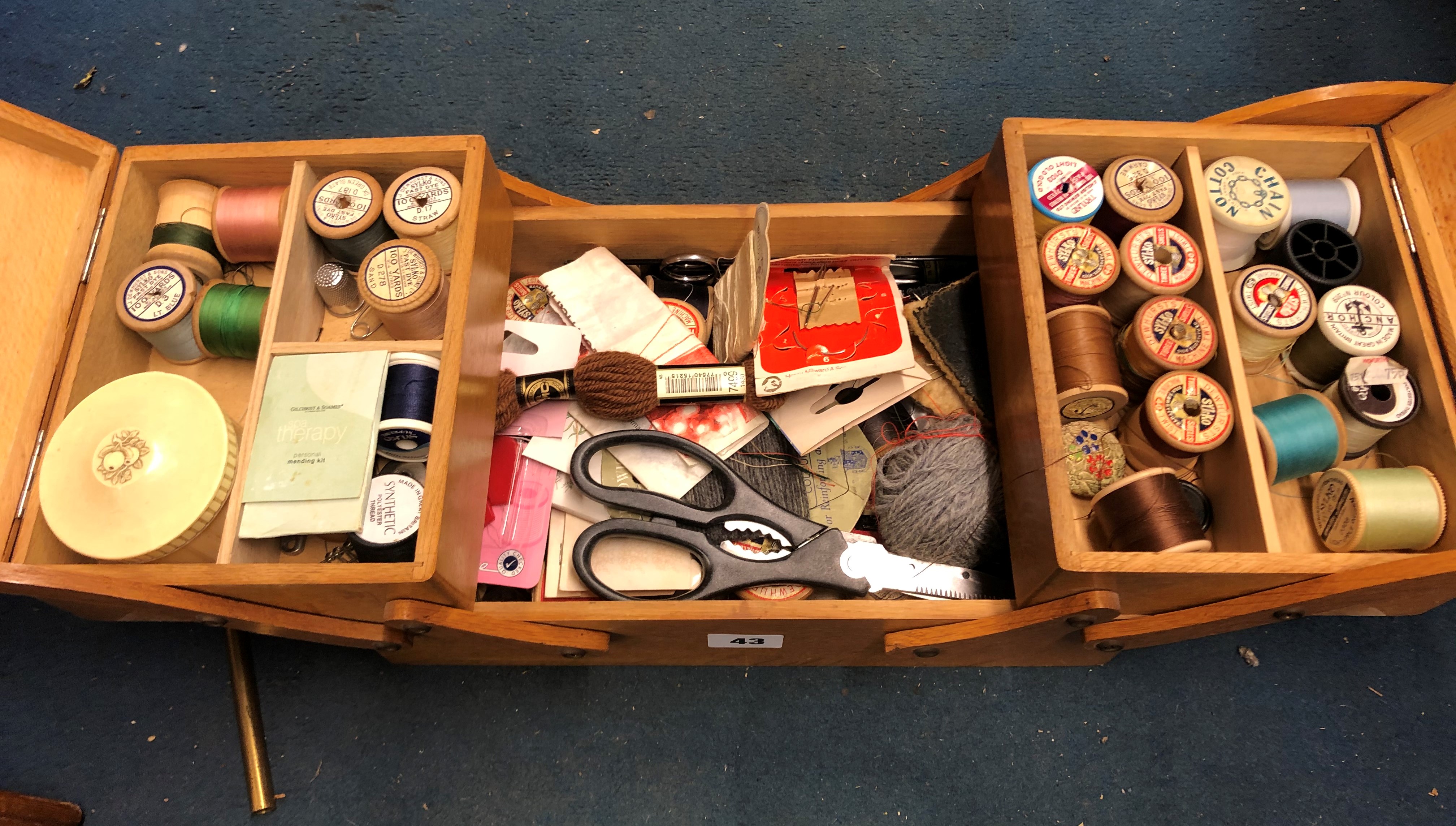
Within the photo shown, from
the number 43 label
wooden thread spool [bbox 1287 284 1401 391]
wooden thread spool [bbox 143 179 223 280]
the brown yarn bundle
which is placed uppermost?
wooden thread spool [bbox 143 179 223 280]

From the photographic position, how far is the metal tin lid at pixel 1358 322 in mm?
1066

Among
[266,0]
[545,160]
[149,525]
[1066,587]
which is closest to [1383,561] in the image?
[1066,587]

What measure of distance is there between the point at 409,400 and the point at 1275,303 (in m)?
1.08

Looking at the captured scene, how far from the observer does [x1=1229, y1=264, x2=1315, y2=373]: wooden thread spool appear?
3.56 feet

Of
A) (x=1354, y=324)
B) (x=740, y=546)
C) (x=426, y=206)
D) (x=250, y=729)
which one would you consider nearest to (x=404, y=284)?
(x=426, y=206)

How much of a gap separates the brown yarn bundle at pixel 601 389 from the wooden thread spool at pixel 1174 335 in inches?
18.5

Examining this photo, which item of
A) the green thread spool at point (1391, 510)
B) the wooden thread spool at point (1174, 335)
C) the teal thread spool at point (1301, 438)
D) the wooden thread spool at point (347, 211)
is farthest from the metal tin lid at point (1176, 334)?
the wooden thread spool at point (347, 211)

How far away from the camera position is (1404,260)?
107 cm

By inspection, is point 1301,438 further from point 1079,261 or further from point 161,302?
point 161,302


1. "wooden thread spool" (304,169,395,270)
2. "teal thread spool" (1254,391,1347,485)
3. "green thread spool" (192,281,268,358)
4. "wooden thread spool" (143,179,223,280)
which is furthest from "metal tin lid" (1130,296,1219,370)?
"wooden thread spool" (143,179,223,280)

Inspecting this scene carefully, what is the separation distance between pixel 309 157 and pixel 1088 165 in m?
1.02

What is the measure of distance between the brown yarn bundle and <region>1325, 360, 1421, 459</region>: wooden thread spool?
2.32 feet

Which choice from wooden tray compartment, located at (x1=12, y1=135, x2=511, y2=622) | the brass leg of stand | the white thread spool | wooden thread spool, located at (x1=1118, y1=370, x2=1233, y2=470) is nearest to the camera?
wooden tray compartment, located at (x1=12, y1=135, x2=511, y2=622)

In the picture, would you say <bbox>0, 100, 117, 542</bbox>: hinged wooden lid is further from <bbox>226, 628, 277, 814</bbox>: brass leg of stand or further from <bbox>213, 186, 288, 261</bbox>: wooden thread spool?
<bbox>226, 628, 277, 814</bbox>: brass leg of stand
